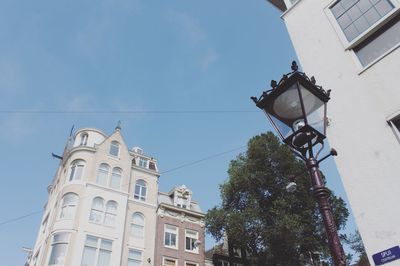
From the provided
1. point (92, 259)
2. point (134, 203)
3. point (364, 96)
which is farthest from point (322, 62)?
point (134, 203)

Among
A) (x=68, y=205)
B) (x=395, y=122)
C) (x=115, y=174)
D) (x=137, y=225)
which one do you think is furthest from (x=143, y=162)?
(x=395, y=122)

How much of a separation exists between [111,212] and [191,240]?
7.85 metres

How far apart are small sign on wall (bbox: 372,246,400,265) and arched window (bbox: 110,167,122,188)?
25598mm

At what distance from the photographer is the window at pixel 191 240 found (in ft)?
98.8

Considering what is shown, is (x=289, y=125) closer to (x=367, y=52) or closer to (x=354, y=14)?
(x=367, y=52)

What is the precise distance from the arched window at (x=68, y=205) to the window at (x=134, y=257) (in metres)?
5.54

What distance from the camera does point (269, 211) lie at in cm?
2572

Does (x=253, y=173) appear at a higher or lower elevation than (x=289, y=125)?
higher

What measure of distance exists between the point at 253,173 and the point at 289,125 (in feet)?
76.7

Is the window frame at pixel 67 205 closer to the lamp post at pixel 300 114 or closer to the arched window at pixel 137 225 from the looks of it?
the arched window at pixel 137 225

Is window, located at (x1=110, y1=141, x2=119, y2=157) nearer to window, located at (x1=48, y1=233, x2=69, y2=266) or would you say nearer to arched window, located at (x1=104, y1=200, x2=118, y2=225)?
arched window, located at (x1=104, y1=200, x2=118, y2=225)

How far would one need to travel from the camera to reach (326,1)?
11.4 m

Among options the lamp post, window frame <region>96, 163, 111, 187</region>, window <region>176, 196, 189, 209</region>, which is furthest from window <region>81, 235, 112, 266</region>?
the lamp post

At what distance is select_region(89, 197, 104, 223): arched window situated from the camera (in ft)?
88.0
